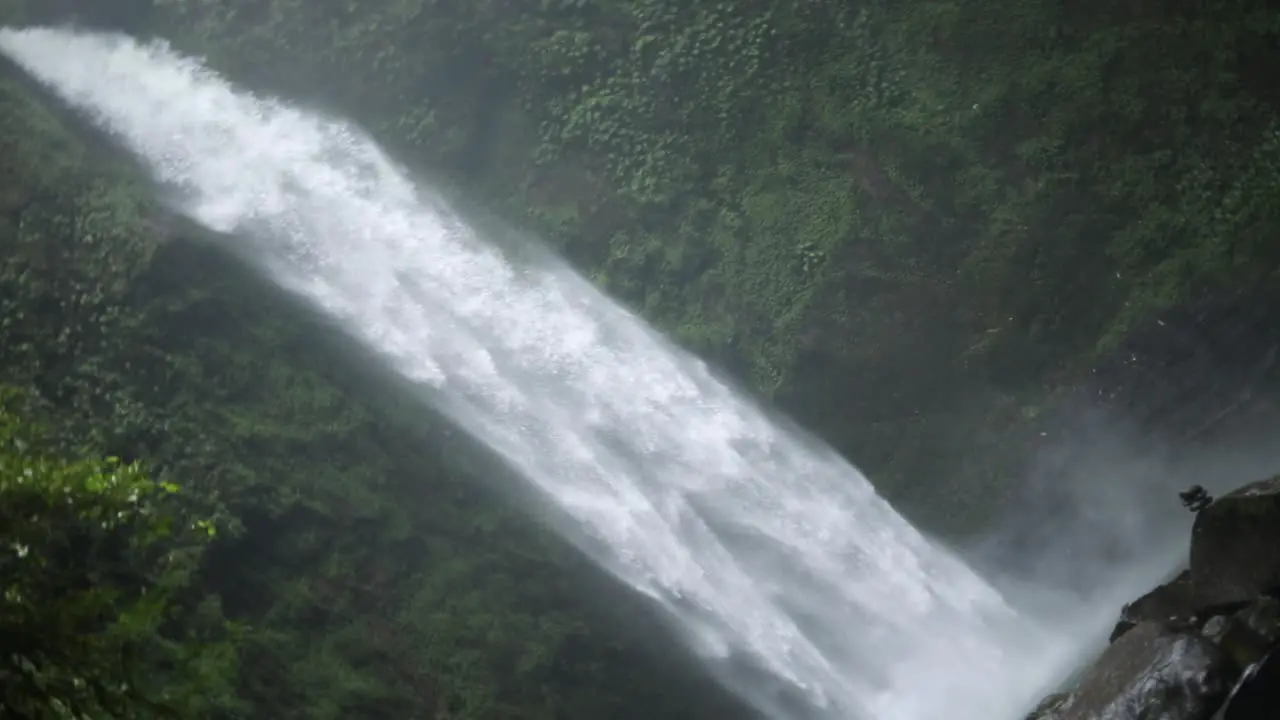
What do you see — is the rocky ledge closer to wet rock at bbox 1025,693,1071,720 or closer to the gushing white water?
wet rock at bbox 1025,693,1071,720

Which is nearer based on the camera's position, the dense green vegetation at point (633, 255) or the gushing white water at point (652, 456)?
the dense green vegetation at point (633, 255)

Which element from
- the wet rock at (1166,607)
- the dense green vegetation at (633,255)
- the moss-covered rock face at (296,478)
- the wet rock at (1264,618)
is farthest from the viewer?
the dense green vegetation at (633,255)

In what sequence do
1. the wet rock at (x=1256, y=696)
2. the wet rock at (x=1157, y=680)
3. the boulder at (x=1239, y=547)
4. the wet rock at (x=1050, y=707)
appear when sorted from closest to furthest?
1. the wet rock at (x=1256, y=696)
2. the wet rock at (x=1157, y=680)
3. the boulder at (x=1239, y=547)
4. the wet rock at (x=1050, y=707)

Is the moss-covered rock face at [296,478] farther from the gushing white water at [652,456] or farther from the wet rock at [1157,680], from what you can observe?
the wet rock at [1157,680]

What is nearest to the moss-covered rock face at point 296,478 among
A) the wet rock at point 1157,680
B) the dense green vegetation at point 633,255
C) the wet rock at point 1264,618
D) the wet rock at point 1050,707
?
the dense green vegetation at point 633,255

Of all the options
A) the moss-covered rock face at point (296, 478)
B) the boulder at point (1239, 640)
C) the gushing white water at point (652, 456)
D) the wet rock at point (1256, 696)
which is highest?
the boulder at point (1239, 640)

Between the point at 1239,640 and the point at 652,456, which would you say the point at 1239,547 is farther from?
the point at 652,456
